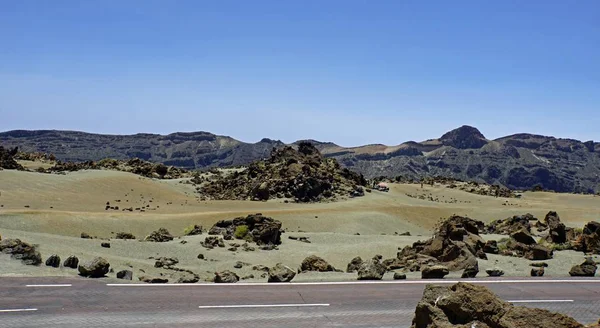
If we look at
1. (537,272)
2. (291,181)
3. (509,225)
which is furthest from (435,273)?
(291,181)

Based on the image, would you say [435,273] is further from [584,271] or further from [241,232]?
[241,232]

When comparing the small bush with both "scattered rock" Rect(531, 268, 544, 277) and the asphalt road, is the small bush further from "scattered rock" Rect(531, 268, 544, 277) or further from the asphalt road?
"scattered rock" Rect(531, 268, 544, 277)

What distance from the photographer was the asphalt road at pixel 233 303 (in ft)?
43.0

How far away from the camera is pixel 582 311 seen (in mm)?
15367

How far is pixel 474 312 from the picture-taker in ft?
30.7

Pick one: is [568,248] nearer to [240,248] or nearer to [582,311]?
[582,311]

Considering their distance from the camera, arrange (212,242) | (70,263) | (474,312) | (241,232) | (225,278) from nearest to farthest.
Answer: (474,312), (225,278), (70,263), (212,242), (241,232)

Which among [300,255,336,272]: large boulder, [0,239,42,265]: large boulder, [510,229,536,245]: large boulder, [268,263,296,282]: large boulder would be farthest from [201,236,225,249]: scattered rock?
[510,229,536,245]: large boulder

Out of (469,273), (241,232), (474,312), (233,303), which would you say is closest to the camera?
(474,312)

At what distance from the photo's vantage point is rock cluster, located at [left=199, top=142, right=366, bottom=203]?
5319cm

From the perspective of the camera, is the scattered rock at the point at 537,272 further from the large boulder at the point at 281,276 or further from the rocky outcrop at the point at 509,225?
the rocky outcrop at the point at 509,225

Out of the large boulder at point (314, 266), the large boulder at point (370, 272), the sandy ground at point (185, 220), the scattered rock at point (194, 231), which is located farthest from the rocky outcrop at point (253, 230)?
the large boulder at point (370, 272)

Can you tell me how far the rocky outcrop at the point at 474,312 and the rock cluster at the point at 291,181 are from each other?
42156 mm

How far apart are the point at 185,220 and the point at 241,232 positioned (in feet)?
29.7
